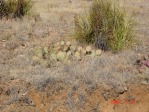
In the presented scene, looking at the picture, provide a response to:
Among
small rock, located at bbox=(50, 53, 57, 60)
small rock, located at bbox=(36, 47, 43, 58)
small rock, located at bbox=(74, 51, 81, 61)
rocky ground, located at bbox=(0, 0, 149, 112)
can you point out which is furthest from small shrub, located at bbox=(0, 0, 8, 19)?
small rock, located at bbox=(74, 51, 81, 61)

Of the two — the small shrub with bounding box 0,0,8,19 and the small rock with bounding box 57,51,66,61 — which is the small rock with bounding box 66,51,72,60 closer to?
the small rock with bounding box 57,51,66,61

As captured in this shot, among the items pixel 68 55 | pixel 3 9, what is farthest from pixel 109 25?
pixel 3 9

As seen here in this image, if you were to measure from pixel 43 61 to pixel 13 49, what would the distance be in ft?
3.74

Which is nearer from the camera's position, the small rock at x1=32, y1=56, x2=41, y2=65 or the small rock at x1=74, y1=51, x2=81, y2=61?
the small rock at x1=32, y1=56, x2=41, y2=65

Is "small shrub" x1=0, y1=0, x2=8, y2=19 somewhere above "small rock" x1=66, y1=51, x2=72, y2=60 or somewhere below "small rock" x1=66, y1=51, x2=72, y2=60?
above

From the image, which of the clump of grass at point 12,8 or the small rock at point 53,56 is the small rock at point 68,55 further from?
the clump of grass at point 12,8

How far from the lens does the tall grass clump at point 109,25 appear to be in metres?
6.92

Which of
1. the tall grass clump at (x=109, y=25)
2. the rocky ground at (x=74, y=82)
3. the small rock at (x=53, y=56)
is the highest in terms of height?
the tall grass clump at (x=109, y=25)

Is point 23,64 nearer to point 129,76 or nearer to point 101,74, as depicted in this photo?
point 101,74

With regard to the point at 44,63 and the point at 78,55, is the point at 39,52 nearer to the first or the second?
the point at 44,63

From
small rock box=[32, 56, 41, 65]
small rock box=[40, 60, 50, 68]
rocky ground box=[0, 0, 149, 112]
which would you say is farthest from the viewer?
small rock box=[32, 56, 41, 65]

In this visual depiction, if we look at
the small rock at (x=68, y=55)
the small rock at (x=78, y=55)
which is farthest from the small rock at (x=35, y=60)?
the small rock at (x=78, y=55)

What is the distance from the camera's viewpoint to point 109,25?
275 inches

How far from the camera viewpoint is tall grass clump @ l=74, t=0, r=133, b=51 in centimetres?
692
